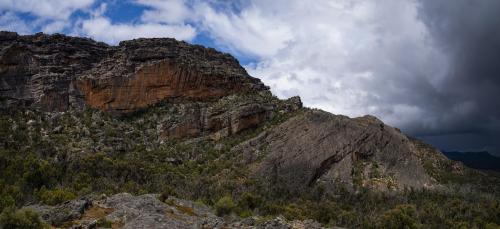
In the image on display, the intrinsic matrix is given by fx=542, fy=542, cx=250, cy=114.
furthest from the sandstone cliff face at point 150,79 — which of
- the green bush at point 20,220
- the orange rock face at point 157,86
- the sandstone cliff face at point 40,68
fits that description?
the green bush at point 20,220

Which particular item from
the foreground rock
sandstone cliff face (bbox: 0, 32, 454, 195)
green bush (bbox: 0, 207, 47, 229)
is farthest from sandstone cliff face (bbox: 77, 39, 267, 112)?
green bush (bbox: 0, 207, 47, 229)

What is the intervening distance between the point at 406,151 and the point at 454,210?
26680mm

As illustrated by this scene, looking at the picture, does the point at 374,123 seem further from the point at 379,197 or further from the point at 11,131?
the point at 11,131

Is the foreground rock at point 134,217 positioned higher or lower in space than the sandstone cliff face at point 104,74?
lower

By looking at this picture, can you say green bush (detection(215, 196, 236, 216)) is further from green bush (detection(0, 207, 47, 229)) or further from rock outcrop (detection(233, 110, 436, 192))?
rock outcrop (detection(233, 110, 436, 192))

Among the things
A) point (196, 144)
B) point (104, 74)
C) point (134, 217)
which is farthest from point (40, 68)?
point (134, 217)

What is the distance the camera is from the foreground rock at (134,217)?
45.9 meters

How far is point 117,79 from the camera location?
428 feet

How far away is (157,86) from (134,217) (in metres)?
86.5

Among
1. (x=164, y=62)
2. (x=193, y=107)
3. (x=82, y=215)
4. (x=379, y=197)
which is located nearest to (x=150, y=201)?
(x=82, y=215)

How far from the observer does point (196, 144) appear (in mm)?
118812

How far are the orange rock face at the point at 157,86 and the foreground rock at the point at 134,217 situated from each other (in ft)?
238

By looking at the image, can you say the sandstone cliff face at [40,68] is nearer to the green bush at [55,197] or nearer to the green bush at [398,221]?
the green bush at [55,197]

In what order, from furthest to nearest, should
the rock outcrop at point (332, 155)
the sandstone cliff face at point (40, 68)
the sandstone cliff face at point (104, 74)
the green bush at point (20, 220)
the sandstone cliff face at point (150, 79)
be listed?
the sandstone cliff face at point (150, 79) < the sandstone cliff face at point (104, 74) < the sandstone cliff face at point (40, 68) < the rock outcrop at point (332, 155) < the green bush at point (20, 220)
